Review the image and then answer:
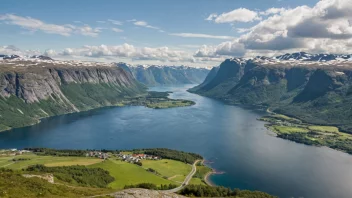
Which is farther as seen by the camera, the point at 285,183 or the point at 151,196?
the point at 285,183

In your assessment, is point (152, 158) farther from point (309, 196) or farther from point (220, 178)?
point (309, 196)

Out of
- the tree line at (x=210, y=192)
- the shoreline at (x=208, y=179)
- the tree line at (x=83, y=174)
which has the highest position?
the tree line at (x=210, y=192)

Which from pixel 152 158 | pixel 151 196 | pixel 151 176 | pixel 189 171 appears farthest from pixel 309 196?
pixel 151 196

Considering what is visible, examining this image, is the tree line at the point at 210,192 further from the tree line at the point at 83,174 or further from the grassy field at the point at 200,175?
the tree line at the point at 83,174

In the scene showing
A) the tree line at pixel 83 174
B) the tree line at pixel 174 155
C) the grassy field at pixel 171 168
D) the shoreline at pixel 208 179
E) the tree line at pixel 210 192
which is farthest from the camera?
the tree line at pixel 174 155

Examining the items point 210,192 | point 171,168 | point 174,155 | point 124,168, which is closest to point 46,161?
point 124,168

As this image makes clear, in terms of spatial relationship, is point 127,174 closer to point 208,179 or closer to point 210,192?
point 208,179

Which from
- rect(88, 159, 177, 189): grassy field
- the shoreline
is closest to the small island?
rect(88, 159, 177, 189): grassy field

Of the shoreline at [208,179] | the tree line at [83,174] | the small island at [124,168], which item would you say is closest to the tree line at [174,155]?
the small island at [124,168]
